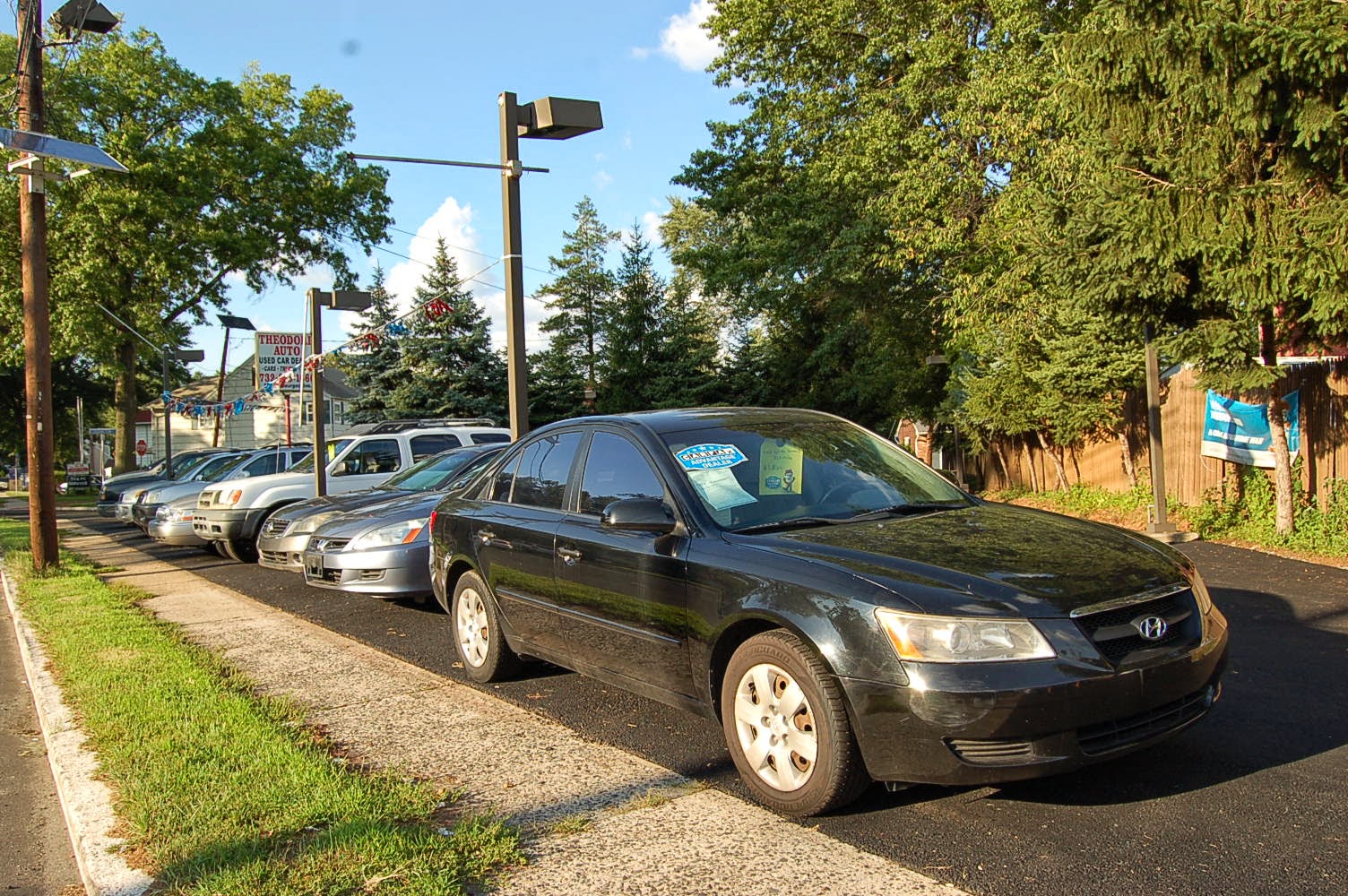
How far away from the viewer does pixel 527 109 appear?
9836 millimetres

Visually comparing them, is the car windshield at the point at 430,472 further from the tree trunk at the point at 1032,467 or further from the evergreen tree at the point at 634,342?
the evergreen tree at the point at 634,342

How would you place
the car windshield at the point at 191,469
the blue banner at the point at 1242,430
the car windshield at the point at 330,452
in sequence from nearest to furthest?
the blue banner at the point at 1242,430 < the car windshield at the point at 330,452 < the car windshield at the point at 191,469

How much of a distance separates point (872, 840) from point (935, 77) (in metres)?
19.5

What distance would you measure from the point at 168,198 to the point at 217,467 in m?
13.3

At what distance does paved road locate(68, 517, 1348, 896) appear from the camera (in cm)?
327

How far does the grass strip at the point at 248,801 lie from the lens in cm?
337

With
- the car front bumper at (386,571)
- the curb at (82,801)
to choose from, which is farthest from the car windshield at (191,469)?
the curb at (82,801)

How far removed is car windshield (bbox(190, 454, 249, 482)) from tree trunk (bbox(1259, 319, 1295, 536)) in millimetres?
15627

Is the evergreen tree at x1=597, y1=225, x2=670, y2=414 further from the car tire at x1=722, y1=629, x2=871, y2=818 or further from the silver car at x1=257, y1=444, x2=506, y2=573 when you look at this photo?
the car tire at x1=722, y1=629, x2=871, y2=818

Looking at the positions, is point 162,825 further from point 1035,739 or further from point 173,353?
point 173,353

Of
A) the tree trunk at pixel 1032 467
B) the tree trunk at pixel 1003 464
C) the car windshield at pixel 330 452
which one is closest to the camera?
the car windshield at pixel 330 452

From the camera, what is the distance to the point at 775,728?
390 cm

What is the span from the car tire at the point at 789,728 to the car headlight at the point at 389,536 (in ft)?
16.9

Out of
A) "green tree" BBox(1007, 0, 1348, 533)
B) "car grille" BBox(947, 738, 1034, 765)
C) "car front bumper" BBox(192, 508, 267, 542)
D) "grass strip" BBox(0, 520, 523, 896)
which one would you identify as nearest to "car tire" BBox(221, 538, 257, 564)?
"car front bumper" BBox(192, 508, 267, 542)
